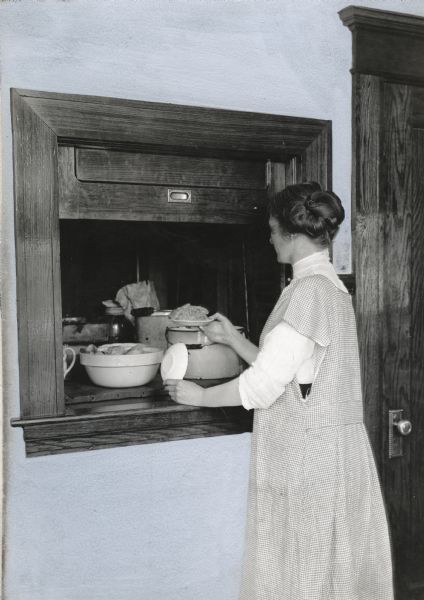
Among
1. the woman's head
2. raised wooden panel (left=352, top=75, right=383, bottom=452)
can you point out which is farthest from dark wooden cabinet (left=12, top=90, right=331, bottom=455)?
the woman's head

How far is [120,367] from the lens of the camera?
6.63ft

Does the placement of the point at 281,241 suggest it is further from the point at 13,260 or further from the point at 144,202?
the point at 13,260

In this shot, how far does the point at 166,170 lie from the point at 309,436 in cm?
90

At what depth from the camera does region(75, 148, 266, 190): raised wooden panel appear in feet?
6.21

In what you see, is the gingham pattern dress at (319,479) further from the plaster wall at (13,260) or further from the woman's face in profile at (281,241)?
the plaster wall at (13,260)

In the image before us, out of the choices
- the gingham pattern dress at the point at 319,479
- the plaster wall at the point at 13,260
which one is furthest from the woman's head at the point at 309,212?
the plaster wall at the point at 13,260

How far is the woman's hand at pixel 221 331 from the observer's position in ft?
6.48

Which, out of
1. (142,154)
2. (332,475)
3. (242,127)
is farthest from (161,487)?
(242,127)

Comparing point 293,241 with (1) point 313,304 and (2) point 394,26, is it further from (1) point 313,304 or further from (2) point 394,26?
(2) point 394,26

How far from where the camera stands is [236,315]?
2436mm

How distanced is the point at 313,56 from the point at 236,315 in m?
0.95

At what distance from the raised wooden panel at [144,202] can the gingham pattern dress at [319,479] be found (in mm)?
382

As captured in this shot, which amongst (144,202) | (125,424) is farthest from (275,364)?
(144,202)

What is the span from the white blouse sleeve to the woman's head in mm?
284
